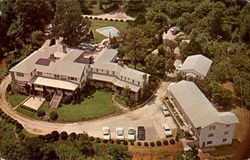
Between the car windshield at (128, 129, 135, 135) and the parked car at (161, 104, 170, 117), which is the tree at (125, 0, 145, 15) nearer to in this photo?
the parked car at (161, 104, 170, 117)

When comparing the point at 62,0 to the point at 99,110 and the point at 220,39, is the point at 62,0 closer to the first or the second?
the point at 99,110

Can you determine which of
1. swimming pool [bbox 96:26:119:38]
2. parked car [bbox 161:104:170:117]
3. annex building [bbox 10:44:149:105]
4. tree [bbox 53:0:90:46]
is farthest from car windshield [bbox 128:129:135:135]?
swimming pool [bbox 96:26:119:38]

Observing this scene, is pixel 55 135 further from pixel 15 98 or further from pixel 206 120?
pixel 206 120

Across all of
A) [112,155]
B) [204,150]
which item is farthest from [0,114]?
[204,150]

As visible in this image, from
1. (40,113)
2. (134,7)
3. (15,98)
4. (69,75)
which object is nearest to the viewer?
(40,113)

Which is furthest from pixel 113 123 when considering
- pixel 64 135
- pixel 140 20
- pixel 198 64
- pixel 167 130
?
pixel 140 20

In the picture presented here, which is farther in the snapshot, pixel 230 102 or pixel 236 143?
pixel 230 102

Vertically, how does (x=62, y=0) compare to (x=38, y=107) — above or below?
above
